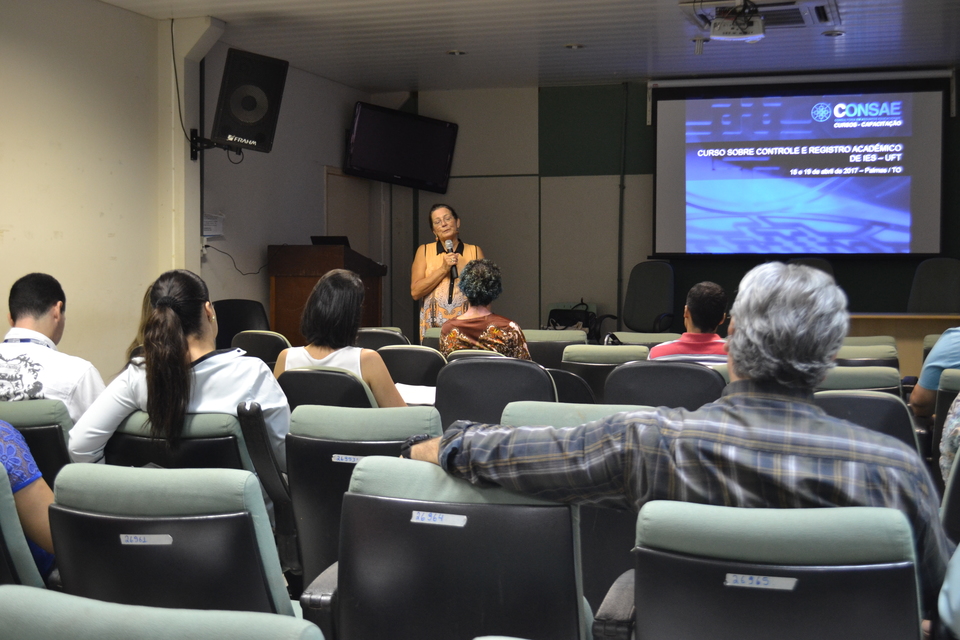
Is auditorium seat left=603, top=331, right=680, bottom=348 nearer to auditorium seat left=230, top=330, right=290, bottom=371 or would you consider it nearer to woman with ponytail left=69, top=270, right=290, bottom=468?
auditorium seat left=230, top=330, right=290, bottom=371

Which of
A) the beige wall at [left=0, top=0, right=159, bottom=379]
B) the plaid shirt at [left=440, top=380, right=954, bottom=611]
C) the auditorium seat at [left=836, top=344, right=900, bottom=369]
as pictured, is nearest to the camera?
the plaid shirt at [left=440, top=380, right=954, bottom=611]

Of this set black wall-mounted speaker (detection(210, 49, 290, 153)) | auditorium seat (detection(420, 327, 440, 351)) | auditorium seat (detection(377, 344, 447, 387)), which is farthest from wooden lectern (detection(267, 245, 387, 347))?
auditorium seat (detection(377, 344, 447, 387))

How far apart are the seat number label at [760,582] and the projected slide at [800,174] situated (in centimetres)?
768

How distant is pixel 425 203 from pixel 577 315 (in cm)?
219

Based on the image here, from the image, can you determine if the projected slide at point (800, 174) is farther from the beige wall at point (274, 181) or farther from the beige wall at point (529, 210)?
the beige wall at point (274, 181)

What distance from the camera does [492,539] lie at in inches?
55.9

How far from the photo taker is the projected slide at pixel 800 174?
8141mm

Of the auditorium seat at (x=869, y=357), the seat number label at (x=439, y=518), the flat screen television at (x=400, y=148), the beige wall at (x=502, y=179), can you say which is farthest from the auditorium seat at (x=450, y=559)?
the beige wall at (x=502, y=179)

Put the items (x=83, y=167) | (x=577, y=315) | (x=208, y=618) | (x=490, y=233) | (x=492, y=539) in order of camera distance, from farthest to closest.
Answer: (x=490, y=233), (x=577, y=315), (x=83, y=167), (x=492, y=539), (x=208, y=618)

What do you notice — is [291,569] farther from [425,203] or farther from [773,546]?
[425,203]

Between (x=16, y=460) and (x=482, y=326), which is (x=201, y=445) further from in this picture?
(x=482, y=326)

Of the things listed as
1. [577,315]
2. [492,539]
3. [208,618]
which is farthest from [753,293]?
[577,315]

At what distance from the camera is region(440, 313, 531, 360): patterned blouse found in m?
4.05

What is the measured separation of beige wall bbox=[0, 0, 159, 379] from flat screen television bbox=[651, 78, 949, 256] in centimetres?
483
